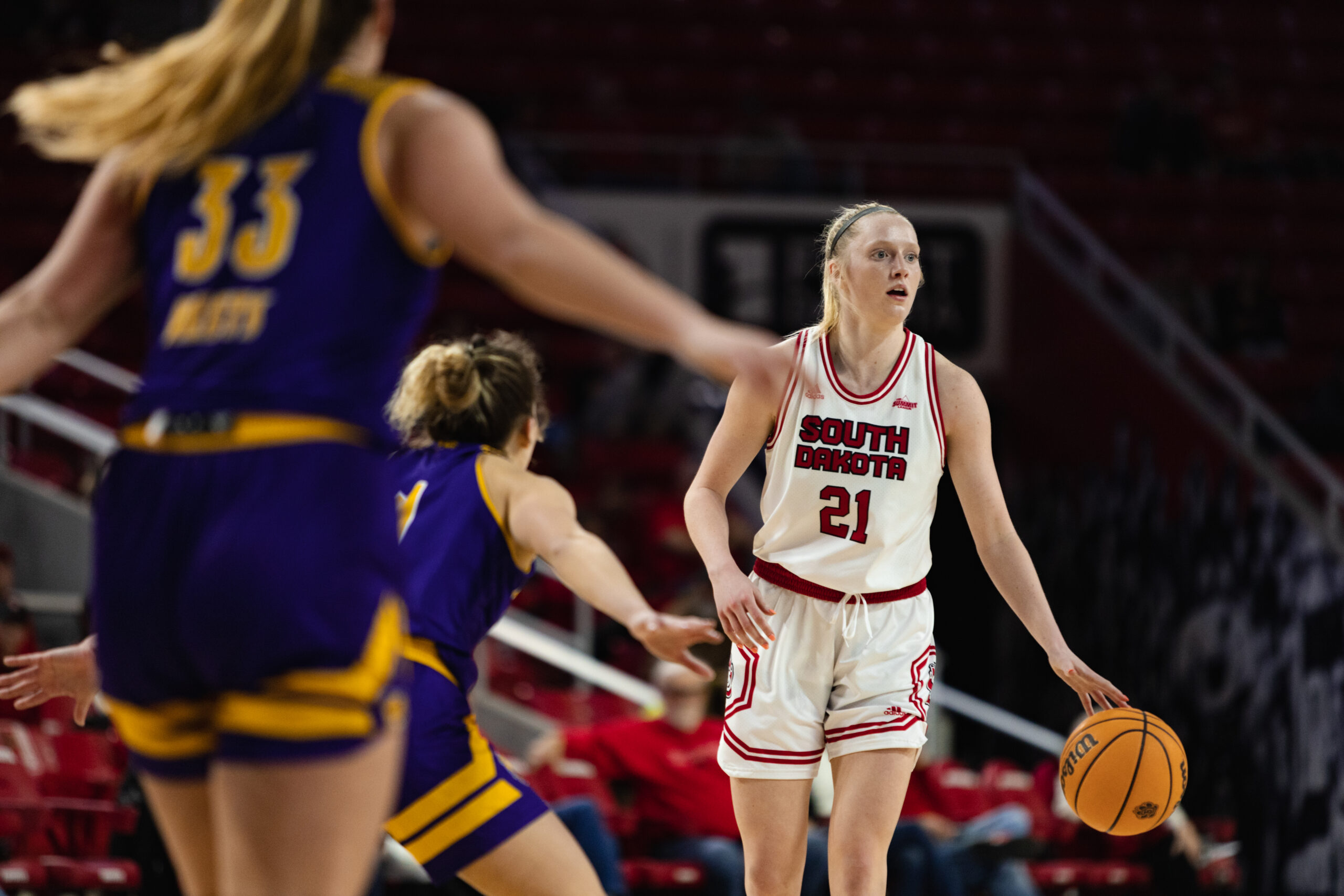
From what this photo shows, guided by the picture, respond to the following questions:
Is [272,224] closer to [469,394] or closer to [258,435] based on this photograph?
[258,435]

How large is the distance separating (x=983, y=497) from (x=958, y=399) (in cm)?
25

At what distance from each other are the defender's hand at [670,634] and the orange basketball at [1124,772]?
206 cm

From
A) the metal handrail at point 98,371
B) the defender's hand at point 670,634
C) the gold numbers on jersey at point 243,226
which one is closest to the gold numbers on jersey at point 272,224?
the gold numbers on jersey at point 243,226

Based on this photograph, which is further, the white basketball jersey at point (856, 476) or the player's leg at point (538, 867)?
the white basketball jersey at point (856, 476)

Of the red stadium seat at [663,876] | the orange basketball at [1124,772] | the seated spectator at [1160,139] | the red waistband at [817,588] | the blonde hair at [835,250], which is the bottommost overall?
the red stadium seat at [663,876]

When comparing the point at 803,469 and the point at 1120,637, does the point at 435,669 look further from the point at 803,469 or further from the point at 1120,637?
the point at 1120,637

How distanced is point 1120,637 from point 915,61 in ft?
22.0

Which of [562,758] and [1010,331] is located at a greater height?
[1010,331]

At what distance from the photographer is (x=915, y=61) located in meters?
16.3

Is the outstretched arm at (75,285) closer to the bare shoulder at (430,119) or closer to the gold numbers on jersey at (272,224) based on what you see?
the gold numbers on jersey at (272,224)

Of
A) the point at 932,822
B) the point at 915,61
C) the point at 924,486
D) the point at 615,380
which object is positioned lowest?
the point at 932,822

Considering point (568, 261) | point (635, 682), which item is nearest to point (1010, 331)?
point (635, 682)

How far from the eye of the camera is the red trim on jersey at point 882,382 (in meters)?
4.21

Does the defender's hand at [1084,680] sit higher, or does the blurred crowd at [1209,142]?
the blurred crowd at [1209,142]
